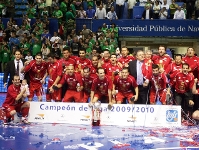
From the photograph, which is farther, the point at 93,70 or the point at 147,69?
the point at 93,70

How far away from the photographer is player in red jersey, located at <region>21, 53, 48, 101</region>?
400 inches

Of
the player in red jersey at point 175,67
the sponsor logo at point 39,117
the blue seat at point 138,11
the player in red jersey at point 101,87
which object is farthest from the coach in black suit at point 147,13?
the sponsor logo at point 39,117

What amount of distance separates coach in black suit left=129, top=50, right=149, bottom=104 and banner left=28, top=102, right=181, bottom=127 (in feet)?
2.59

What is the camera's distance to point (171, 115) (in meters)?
8.97

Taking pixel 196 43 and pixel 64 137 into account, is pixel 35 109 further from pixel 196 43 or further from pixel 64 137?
pixel 196 43

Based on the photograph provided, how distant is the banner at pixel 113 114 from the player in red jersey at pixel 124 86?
0.44 m

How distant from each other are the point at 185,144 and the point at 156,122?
5.04 feet

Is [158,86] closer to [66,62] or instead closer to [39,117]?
[66,62]

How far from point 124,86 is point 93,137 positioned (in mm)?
2026

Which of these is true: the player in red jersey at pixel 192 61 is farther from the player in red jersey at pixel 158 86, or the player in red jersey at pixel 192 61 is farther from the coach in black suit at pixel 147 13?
the coach in black suit at pixel 147 13

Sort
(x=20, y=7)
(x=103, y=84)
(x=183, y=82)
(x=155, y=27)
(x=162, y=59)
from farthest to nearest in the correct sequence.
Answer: (x=20, y=7)
(x=155, y=27)
(x=162, y=59)
(x=103, y=84)
(x=183, y=82)

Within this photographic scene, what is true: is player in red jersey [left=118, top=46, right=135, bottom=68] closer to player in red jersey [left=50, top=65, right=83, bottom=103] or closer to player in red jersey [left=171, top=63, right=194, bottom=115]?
player in red jersey [left=50, top=65, right=83, bottom=103]

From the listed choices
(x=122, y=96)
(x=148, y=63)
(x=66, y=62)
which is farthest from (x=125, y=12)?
(x=122, y=96)

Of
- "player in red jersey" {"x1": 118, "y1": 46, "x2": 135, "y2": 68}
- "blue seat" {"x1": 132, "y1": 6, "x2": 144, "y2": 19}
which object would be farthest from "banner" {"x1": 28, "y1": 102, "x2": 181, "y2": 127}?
"blue seat" {"x1": 132, "y1": 6, "x2": 144, "y2": 19}
